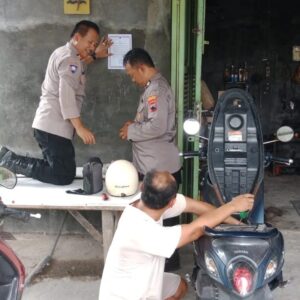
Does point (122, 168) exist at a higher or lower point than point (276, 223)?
higher

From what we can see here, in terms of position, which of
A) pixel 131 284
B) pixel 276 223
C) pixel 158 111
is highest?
pixel 158 111

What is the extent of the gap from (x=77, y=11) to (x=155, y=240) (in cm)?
246

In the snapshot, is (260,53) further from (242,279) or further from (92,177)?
(242,279)

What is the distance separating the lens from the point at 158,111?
12.1 ft

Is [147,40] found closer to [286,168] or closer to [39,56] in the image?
[39,56]

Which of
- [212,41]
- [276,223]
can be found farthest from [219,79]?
[276,223]

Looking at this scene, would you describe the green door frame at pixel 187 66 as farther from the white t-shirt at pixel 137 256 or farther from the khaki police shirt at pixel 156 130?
the white t-shirt at pixel 137 256

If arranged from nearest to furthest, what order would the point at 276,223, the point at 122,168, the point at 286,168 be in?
the point at 122,168 → the point at 276,223 → the point at 286,168

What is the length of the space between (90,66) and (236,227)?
2.25m

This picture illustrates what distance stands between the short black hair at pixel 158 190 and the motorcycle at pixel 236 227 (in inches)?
11.0

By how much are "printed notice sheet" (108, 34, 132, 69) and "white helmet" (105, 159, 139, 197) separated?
3.74 ft

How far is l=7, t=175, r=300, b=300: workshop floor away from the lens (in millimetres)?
3830

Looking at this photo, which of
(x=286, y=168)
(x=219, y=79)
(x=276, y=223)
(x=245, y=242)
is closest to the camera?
(x=245, y=242)

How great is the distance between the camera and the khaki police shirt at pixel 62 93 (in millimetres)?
3832
